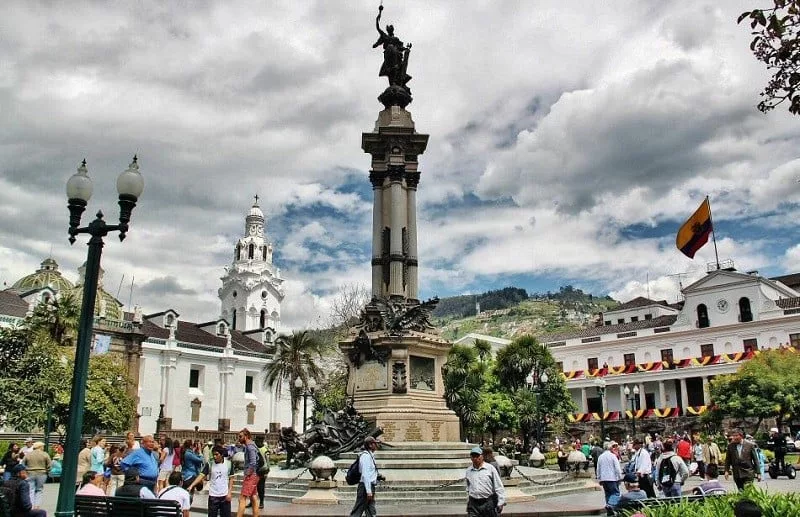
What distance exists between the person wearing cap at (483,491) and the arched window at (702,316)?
57.4 metres

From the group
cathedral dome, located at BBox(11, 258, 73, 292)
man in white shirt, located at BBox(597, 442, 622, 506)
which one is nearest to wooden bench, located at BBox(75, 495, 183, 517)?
man in white shirt, located at BBox(597, 442, 622, 506)

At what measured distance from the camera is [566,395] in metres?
52.6

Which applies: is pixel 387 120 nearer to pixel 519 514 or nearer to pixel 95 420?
pixel 519 514

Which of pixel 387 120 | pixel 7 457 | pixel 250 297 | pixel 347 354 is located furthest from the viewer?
pixel 250 297

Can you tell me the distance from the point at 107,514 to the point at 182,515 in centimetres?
118

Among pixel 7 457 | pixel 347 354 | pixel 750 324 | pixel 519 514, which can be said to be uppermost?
pixel 750 324

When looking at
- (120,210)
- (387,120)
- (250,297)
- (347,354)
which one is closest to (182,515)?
(120,210)

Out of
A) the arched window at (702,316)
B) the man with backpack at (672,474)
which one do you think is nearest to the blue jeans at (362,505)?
the man with backpack at (672,474)

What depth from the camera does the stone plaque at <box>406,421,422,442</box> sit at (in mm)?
17656

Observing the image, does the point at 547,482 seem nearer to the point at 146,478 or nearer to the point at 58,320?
the point at 146,478

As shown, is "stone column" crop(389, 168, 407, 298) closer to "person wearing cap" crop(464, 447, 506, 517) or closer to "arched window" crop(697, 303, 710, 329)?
"person wearing cap" crop(464, 447, 506, 517)

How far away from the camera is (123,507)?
8.78 metres

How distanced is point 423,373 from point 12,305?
5136 cm

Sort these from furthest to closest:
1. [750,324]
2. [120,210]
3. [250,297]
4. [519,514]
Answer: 1. [250,297]
2. [750,324]
3. [519,514]
4. [120,210]
